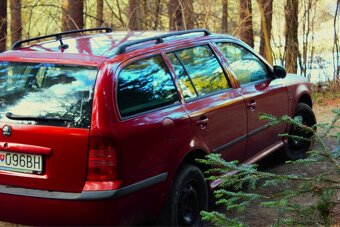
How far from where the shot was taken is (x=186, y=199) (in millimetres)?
4301

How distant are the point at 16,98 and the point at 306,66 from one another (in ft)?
32.4

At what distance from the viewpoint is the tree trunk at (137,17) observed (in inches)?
534

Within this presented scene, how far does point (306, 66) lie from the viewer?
41.3 feet

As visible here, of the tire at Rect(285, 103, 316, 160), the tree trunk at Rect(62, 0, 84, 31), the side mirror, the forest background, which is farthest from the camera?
the forest background

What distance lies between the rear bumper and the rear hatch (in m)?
0.07

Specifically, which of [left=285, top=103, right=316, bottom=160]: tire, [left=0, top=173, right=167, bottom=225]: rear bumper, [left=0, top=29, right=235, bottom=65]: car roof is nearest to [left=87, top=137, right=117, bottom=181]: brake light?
[left=0, top=173, right=167, bottom=225]: rear bumper

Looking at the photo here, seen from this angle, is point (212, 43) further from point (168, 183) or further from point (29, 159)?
point (29, 159)

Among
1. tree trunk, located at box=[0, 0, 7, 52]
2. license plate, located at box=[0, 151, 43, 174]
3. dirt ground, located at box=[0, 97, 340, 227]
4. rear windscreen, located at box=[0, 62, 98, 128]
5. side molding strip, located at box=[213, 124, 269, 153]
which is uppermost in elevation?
tree trunk, located at box=[0, 0, 7, 52]

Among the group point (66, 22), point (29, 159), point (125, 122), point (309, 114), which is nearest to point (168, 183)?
point (125, 122)

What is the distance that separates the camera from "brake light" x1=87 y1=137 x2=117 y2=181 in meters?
3.57

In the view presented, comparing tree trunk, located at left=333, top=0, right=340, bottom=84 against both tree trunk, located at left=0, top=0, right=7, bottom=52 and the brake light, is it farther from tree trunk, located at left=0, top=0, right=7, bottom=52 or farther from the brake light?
the brake light

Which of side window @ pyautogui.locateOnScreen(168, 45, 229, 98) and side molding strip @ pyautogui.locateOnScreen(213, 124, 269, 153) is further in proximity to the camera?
side molding strip @ pyautogui.locateOnScreen(213, 124, 269, 153)

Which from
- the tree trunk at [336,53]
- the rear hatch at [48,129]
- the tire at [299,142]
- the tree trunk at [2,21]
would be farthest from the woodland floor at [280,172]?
the tree trunk at [2,21]

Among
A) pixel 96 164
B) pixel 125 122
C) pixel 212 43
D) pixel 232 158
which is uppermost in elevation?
pixel 212 43
